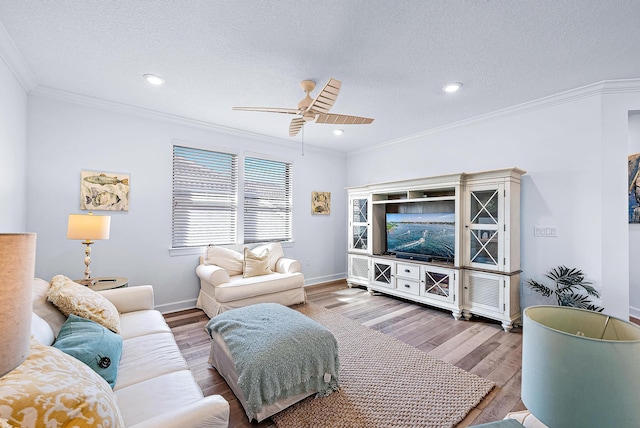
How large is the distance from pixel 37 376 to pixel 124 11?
6.83ft

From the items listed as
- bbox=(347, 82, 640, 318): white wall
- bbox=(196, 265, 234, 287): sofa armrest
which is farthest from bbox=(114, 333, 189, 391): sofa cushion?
bbox=(347, 82, 640, 318): white wall

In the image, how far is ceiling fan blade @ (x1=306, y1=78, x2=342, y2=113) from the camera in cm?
205

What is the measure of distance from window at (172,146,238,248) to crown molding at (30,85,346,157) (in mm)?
347

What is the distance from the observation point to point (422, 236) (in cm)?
397

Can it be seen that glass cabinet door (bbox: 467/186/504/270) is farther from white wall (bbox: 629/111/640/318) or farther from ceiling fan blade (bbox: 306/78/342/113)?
ceiling fan blade (bbox: 306/78/342/113)

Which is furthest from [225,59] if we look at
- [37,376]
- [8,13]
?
[37,376]

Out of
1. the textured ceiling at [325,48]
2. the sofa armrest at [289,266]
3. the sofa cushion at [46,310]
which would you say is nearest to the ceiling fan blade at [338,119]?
the textured ceiling at [325,48]

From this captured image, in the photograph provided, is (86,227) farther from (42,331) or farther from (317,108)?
(317,108)

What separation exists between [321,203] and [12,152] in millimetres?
3942

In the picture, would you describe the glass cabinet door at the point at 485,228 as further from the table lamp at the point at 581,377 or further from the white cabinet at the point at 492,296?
the table lamp at the point at 581,377

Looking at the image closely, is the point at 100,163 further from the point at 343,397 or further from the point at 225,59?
the point at 343,397

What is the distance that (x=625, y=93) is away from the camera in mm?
2662

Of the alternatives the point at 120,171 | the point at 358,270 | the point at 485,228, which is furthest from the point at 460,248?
the point at 120,171

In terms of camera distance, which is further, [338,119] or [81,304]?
[338,119]
